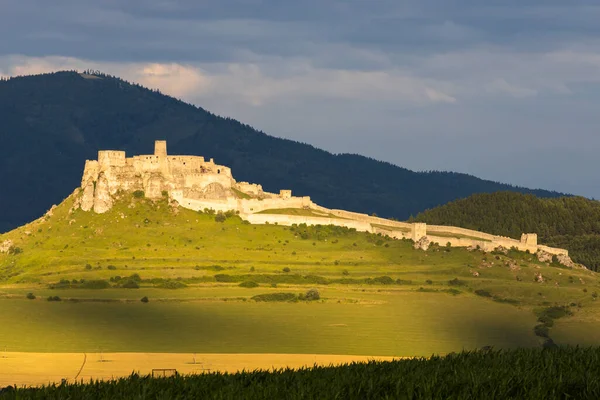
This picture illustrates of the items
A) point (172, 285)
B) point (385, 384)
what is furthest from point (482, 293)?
point (385, 384)

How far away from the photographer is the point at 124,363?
100500mm

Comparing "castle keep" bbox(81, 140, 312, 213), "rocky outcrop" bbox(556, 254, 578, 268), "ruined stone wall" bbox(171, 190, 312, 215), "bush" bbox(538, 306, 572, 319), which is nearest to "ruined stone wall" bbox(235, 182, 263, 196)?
"castle keep" bbox(81, 140, 312, 213)

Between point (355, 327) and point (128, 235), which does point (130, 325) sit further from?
point (128, 235)

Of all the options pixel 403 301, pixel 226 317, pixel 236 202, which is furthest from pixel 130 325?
pixel 236 202

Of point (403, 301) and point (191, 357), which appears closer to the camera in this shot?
point (191, 357)

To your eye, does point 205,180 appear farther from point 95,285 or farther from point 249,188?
point 95,285

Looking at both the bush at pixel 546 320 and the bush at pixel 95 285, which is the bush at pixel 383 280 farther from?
the bush at pixel 95 285

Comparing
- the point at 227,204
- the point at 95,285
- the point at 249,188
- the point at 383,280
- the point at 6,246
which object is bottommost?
the point at 95,285

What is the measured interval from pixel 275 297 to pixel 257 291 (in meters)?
4.36

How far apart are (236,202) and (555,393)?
129 meters

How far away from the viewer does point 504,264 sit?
541 ft

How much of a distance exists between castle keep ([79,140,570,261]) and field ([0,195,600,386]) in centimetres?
206

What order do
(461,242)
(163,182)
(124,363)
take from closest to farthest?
1. (124,363)
2. (163,182)
3. (461,242)

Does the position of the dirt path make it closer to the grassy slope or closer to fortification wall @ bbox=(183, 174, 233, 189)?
the grassy slope
